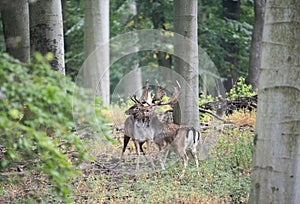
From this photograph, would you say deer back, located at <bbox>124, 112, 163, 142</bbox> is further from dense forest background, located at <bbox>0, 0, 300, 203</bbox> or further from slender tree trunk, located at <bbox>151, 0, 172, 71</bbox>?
slender tree trunk, located at <bbox>151, 0, 172, 71</bbox>

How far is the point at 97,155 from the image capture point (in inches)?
354

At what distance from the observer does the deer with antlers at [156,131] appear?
8.16 m

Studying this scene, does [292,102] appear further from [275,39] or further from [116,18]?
[116,18]

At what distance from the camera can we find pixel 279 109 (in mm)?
5492

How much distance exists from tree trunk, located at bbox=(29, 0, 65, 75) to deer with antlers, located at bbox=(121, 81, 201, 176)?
1510 mm

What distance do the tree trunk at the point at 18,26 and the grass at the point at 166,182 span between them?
1.86 meters

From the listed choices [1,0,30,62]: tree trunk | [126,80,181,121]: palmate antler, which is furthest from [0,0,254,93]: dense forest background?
[126,80,181,121]: palmate antler

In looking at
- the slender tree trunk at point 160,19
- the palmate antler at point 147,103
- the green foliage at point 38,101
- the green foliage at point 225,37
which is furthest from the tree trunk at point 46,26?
the green foliage at point 225,37

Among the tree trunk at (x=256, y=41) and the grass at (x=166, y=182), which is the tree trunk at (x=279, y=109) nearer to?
the grass at (x=166, y=182)

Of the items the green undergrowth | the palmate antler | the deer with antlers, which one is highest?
the palmate antler

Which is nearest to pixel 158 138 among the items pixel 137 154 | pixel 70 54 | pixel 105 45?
pixel 137 154

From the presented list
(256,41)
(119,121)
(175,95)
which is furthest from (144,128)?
(256,41)

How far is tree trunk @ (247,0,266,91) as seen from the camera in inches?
574

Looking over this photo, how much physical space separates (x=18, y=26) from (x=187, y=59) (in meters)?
2.87
